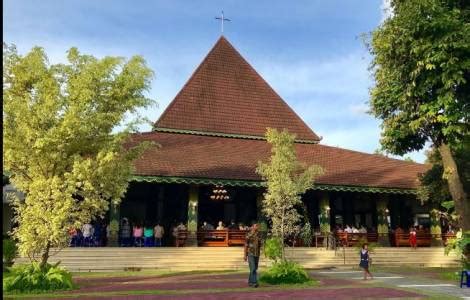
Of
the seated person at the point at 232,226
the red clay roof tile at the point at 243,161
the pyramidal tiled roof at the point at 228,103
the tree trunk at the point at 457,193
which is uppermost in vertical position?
the pyramidal tiled roof at the point at 228,103

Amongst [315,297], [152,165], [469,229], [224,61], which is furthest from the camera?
[224,61]

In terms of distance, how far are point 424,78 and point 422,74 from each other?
14 centimetres

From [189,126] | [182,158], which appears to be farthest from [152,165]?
[189,126]

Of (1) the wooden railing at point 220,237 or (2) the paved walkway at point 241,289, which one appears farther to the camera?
(1) the wooden railing at point 220,237

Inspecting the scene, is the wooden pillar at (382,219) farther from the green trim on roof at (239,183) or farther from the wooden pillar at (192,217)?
the wooden pillar at (192,217)

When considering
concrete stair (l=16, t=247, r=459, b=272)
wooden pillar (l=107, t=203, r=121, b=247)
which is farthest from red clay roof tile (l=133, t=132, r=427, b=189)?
concrete stair (l=16, t=247, r=459, b=272)

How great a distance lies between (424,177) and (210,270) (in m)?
10.8

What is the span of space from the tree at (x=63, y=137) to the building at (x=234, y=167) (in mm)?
7388

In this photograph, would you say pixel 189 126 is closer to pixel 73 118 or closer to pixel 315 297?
pixel 73 118

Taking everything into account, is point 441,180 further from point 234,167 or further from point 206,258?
point 206,258

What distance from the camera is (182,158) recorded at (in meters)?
22.8

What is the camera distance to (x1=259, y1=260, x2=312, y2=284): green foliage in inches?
529

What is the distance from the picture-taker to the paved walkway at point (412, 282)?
1228cm

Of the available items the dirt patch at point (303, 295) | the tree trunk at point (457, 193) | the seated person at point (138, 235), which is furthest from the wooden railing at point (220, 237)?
the dirt patch at point (303, 295)
